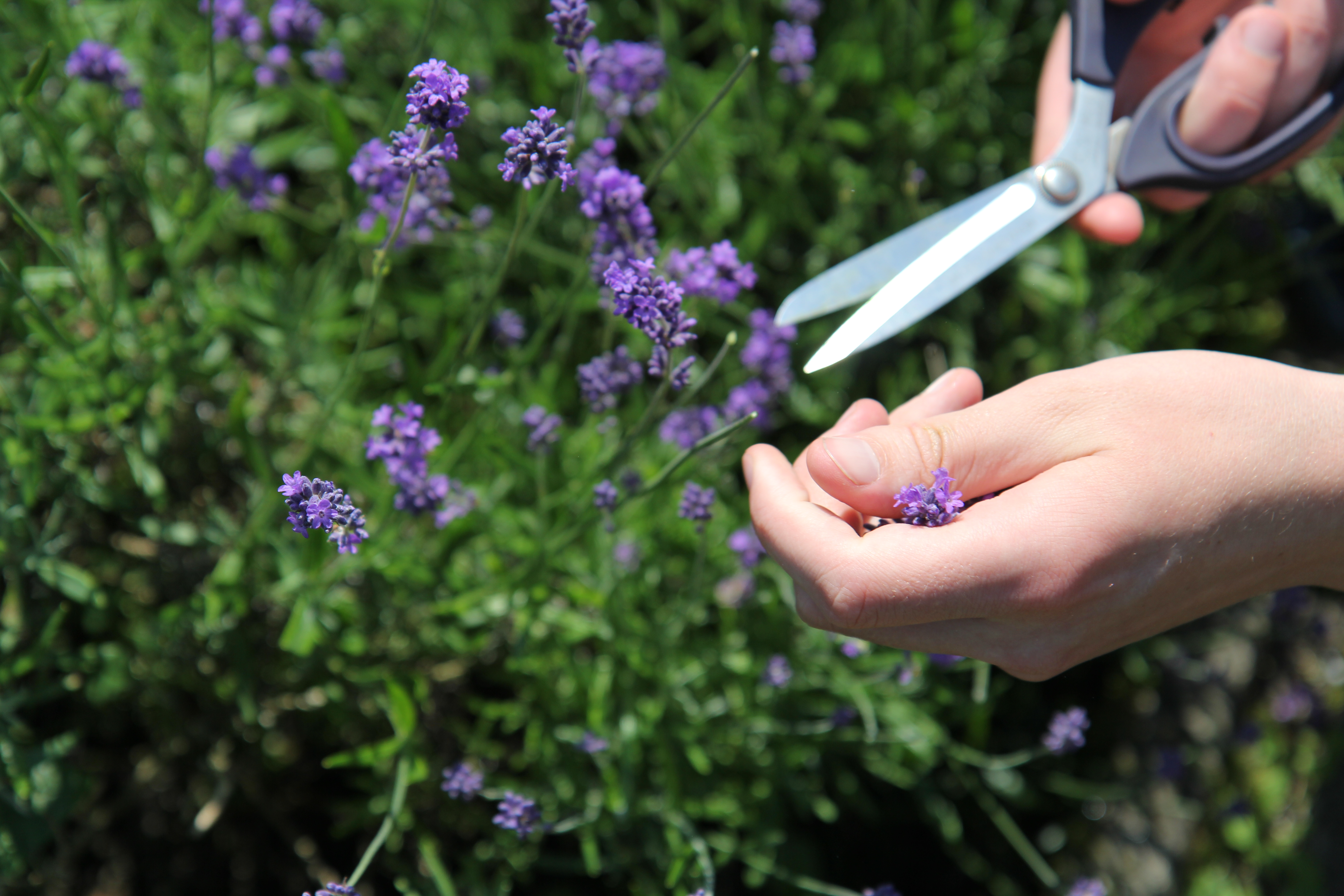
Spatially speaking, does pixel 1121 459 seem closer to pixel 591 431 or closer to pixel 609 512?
pixel 609 512

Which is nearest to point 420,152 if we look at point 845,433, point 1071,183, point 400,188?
point 400,188

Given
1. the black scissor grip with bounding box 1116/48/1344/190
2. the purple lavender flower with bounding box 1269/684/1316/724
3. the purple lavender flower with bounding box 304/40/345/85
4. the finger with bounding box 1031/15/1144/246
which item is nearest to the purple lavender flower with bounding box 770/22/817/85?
the finger with bounding box 1031/15/1144/246

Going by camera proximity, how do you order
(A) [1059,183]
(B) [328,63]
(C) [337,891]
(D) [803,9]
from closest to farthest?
(C) [337,891] < (A) [1059,183] < (B) [328,63] < (D) [803,9]

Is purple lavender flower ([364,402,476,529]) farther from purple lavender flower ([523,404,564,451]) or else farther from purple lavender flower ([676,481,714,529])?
purple lavender flower ([676,481,714,529])

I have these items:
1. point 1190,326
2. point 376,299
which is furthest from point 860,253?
point 1190,326

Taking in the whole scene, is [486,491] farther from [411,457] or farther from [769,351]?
[769,351]

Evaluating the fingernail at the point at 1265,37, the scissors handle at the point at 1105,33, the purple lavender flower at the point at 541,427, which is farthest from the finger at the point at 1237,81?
the purple lavender flower at the point at 541,427
